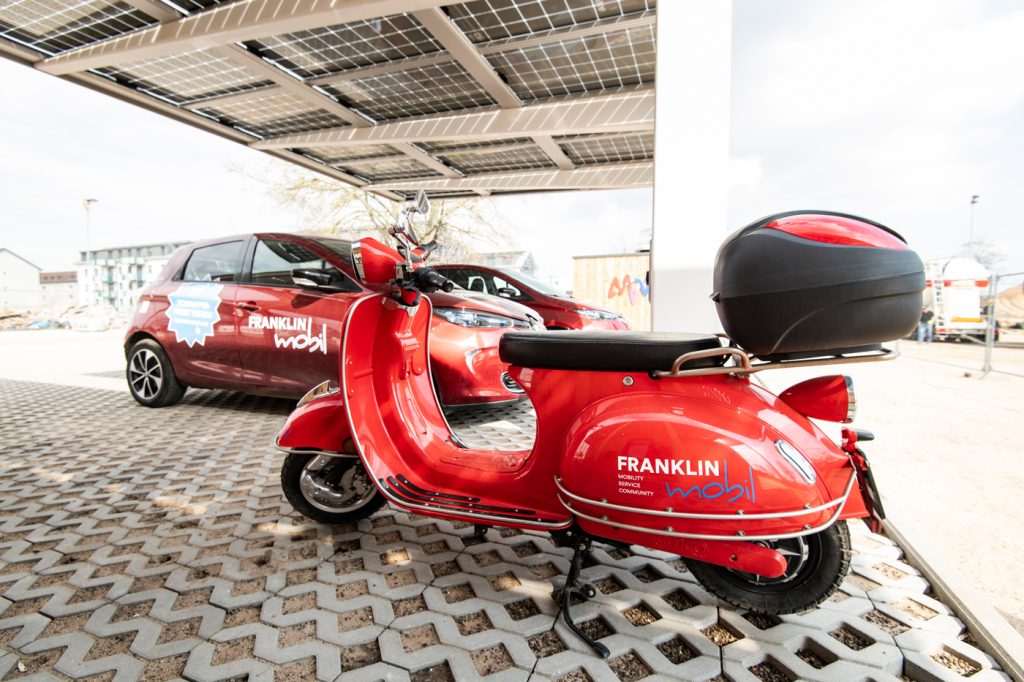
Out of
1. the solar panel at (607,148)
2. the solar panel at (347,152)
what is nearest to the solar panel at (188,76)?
the solar panel at (347,152)

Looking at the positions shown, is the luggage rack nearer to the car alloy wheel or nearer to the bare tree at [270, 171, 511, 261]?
the car alloy wheel

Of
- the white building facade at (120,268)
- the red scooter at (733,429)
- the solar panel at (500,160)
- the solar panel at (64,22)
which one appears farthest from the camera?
the white building facade at (120,268)

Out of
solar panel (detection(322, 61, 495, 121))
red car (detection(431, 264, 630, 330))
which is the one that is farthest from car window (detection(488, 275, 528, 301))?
solar panel (detection(322, 61, 495, 121))

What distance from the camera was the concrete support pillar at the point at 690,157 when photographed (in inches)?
142

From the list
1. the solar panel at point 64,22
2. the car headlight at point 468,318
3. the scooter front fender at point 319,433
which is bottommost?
the scooter front fender at point 319,433

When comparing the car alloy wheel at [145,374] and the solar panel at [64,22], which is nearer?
the car alloy wheel at [145,374]

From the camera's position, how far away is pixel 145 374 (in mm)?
4879

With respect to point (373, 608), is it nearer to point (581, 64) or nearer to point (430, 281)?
point (430, 281)

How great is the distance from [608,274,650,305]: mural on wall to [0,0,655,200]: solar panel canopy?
541 cm

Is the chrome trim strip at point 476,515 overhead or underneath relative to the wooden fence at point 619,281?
underneath

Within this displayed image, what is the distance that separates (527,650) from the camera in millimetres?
1544

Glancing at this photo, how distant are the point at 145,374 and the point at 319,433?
150 inches

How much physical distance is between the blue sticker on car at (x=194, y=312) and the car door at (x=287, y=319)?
1.12 ft

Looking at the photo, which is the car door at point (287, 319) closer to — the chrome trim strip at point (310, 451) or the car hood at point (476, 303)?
the car hood at point (476, 303)
